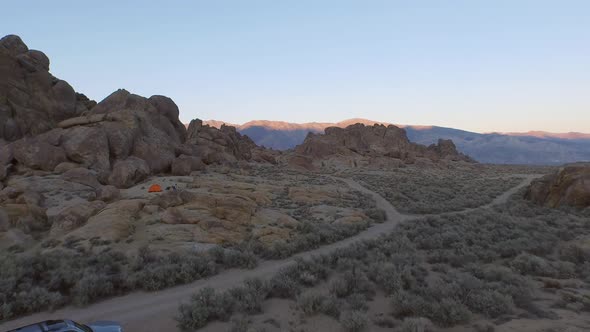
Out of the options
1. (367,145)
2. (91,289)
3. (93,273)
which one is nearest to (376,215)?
(93,273)

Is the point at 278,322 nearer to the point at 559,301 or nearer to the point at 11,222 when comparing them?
the point at 559,301

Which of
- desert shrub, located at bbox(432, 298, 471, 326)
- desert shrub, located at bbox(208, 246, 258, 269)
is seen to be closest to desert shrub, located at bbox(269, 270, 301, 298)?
desert shrub, located at bbox(208, 246, 258, 269)

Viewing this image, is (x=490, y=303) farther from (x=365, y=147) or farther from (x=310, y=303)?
(x=365, y=147)

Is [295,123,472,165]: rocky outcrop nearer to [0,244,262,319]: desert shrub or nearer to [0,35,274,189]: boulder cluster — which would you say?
[0,35,274,189]: boulder cluster

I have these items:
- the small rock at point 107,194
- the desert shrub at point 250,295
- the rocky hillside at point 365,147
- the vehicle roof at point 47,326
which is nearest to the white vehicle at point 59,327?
the vehicle roof at point 47,326

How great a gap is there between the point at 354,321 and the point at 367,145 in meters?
87.3

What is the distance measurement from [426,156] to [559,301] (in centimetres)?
8565

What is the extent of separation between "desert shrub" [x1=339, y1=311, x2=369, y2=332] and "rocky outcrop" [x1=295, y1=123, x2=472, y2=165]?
72.3 metres

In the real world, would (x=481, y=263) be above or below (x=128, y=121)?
below

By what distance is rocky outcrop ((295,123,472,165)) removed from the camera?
3310 inches

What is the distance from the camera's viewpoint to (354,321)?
9.16 m

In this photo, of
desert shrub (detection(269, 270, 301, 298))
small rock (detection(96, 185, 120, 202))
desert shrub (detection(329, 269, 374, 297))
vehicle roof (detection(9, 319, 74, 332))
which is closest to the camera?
vehicle roof (detection(9, 319, 74, 332))

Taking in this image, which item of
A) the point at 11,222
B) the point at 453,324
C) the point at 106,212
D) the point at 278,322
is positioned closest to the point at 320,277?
the point at 278,322

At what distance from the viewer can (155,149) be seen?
40.0 metres
